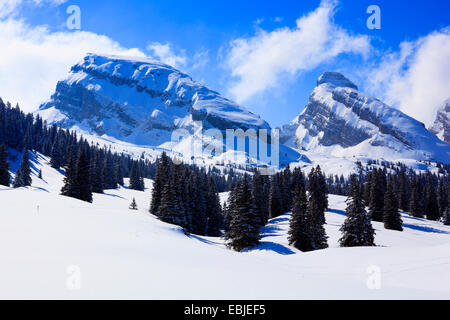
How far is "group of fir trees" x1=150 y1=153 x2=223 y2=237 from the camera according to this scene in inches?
1535

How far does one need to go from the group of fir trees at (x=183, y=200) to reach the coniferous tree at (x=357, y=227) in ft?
67.4

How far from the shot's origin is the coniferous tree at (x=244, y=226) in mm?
33438

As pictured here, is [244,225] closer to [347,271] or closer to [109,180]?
[347,271]

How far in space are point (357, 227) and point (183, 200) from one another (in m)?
26.1

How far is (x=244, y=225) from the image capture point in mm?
33656

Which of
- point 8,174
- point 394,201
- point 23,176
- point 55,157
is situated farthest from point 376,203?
point 55,157

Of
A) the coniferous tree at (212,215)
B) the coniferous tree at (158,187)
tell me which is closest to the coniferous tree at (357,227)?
the coniferous tree at (212,215)

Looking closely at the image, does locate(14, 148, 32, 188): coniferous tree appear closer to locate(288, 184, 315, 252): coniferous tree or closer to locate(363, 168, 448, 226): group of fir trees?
locate(288, 184, 315, 252): coniferous tree

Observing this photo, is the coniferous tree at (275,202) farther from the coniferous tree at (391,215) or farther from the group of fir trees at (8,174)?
the group of fir trees at (8,174)

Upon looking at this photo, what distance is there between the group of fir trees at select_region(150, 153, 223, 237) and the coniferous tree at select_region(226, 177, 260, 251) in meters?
6.52

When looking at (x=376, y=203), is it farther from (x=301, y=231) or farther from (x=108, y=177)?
(x=108, y=177)

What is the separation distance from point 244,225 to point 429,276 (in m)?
21.5

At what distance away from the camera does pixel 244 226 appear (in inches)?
1326
